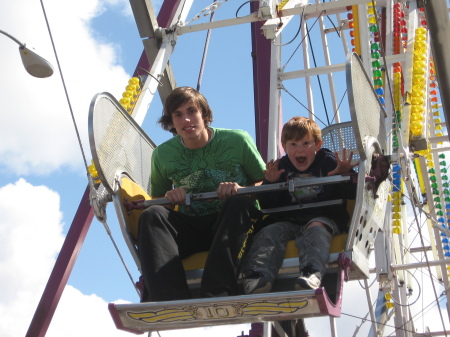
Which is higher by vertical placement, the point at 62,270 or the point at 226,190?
the point at 62,270

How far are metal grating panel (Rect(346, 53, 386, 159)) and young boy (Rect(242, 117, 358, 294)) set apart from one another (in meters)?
0.18

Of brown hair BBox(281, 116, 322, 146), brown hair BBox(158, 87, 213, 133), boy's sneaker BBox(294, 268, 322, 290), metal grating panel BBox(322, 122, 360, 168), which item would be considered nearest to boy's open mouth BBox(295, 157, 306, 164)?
brown hair BBox(281, 116, 322, 146)

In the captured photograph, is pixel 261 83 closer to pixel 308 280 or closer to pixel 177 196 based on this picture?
pixel 177 196

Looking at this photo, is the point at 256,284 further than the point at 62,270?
No

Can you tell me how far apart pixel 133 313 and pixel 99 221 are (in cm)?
81

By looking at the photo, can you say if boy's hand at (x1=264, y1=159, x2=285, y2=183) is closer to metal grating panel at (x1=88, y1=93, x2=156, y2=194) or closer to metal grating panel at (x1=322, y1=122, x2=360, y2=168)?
metal grating panel at (x1=88, y1=93, x2=156, y2=194)

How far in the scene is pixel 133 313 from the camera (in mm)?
4305

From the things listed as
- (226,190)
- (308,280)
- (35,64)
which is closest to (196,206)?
(226,190)

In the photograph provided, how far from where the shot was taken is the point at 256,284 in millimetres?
4320

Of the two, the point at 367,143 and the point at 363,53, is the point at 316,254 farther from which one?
the point at 363,53

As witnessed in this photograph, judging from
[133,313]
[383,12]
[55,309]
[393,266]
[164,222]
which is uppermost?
[383,12]

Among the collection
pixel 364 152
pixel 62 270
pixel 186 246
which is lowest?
pixel 186 246

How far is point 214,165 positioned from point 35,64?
2.31 meters

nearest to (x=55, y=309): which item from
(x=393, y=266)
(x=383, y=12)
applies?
(x=393, y=266)
